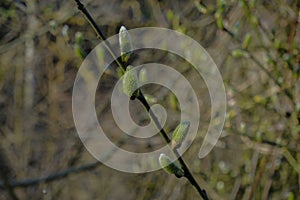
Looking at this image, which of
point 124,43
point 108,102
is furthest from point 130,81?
point 108,102

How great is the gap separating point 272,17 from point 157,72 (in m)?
0.66

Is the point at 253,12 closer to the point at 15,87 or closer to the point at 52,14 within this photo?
the point at 52,14

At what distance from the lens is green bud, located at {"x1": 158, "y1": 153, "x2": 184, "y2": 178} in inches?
39.2

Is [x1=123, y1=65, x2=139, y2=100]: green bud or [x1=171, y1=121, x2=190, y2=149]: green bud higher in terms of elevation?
[x1=123, y1=65, x2=139, y2=100]: green bud

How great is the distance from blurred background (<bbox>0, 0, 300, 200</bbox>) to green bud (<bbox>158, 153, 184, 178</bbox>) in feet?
4.81

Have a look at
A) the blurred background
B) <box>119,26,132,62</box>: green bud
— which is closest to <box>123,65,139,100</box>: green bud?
<box>119,26,132,62</box>: green bud

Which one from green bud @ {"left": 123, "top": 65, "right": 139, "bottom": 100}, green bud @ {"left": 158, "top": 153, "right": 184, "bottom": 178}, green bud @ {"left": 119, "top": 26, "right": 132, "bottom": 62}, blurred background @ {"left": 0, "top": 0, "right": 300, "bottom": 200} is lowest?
blurred background @ {"left": 0, "top": 0, "right": 300, "bottom": 200}

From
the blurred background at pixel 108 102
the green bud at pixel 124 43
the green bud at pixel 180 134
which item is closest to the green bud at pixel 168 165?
the green bud at pixel 180 134

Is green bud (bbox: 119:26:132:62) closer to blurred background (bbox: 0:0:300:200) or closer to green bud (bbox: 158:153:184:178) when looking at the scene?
green bud (bbox: 158:153:184:178)

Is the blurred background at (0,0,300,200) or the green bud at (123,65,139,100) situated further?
the blurred background at (0,0,300,200)

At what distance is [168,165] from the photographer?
101 centimetres

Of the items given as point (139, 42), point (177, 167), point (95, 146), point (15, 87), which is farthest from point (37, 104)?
point (177, 167)

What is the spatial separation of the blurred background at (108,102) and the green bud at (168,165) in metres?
1.47

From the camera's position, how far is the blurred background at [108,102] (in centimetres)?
274
